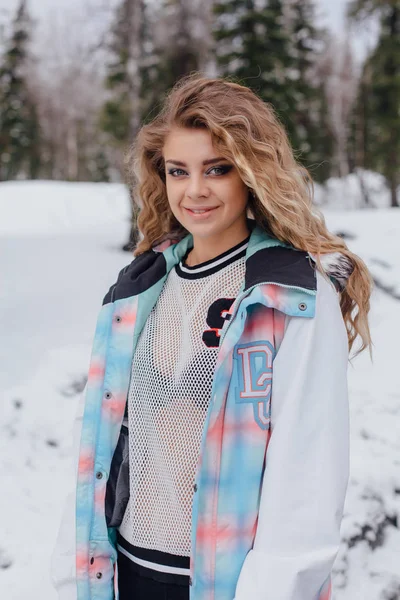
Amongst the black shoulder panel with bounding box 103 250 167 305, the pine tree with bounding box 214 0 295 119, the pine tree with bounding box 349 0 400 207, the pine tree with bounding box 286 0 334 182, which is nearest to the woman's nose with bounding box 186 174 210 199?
the black shoulder panel with bounding box 103 250 167 305

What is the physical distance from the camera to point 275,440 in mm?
1467

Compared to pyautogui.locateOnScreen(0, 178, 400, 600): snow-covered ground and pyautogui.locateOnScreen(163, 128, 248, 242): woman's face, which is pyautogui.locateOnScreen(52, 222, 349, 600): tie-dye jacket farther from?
pyautogui.locateOnScreen(0, 178, 400, 600): snow-covered ground

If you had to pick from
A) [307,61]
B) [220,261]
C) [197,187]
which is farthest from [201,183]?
[307,61]

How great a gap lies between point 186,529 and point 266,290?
2.53 feet

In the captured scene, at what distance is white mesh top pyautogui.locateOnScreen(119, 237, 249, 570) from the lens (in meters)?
1.72

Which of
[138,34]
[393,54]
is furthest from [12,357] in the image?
[393,54]

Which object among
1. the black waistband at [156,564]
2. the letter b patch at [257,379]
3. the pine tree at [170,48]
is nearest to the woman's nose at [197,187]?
the letter b patch at [257,379]

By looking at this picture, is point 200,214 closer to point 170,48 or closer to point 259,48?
point 170,48

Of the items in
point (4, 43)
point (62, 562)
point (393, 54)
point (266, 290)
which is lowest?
point (62, 562)

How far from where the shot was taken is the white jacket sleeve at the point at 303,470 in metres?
1.39

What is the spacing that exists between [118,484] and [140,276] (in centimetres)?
70

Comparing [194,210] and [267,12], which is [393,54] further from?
[194,210]

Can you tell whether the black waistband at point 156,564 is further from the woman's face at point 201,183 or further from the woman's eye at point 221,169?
the woman's eye at point 221,169

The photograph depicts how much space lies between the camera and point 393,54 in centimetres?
1817
